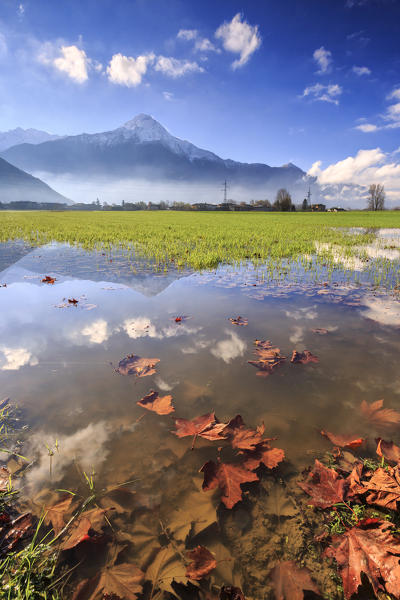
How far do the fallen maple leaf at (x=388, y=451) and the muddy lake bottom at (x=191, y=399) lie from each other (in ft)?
0.26

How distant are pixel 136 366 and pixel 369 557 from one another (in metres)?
2.11

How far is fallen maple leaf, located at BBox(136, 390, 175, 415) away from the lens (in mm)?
2156

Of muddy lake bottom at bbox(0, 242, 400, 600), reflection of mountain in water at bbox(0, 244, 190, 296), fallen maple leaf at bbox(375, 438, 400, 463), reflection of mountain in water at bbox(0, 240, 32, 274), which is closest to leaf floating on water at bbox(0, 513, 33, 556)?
muddy lake bottom at bbox(0, 242, 400, 600)

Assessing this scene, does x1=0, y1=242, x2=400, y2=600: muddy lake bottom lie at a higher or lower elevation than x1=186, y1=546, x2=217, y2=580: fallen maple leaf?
higher

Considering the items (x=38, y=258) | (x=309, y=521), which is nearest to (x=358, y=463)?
(x=309, y=521)

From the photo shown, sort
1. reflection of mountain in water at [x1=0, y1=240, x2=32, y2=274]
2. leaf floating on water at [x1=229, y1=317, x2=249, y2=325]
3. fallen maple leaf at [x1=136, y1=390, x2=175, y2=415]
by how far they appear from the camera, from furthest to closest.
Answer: reflection of mountain in water at [x1=0, y1=240, x2=32, y2=274]
leaf floating on water at [x1=229, y1=317, x2=249, y2=325]
fallen maple leaf at [x1=136, y1=390, x2=175, y2=415]

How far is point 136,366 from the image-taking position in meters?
2.72

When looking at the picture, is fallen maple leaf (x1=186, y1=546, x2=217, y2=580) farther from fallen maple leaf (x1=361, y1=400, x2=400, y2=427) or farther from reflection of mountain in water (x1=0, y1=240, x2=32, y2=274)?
reflection of mountain in water (x1=0, y1=240, x2=32, y2=274)

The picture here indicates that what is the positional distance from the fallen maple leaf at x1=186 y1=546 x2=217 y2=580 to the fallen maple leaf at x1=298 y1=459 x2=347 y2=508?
2.05 feet

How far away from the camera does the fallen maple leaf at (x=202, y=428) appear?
1867mm

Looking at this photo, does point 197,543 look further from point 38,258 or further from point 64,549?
point 38,258

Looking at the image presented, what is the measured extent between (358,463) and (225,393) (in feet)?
3.40

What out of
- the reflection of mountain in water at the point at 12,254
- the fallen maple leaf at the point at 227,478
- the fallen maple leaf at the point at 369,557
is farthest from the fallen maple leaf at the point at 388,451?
the reflection of mountain in water at the point at 12,254

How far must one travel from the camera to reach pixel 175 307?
174 inches
